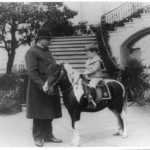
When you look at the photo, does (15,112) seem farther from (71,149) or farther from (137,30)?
(137,30)

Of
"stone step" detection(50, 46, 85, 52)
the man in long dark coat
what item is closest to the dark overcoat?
the man in long dark coat

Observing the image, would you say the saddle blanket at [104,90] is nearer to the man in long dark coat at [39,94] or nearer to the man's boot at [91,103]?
the man's boot at [91,103]

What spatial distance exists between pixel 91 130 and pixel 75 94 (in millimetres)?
1760

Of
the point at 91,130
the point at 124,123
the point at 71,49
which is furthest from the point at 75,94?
the point at 71,49

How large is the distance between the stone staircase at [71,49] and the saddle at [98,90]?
6.13 meters

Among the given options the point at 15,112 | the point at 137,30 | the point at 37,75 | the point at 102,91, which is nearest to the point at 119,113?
the point at 102,91

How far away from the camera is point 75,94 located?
22.5 feet

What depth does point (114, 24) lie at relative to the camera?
16.0 m

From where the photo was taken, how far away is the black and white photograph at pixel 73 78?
22.8 ft

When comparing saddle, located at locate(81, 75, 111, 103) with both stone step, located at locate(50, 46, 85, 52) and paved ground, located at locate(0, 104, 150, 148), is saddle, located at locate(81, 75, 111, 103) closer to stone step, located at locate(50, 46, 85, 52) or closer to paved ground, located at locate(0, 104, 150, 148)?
paved ground, located at locate(0, 104, 150, 148)

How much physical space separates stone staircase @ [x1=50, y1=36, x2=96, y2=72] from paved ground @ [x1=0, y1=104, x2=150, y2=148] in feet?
12.5

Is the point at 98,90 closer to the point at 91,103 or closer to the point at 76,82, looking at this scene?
the point at 91,103

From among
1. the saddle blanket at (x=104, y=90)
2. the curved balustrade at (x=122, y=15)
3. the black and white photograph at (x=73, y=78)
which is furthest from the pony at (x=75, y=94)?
the curved balustrade at (x=122, y=15)

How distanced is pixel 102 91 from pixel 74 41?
8328 mm
